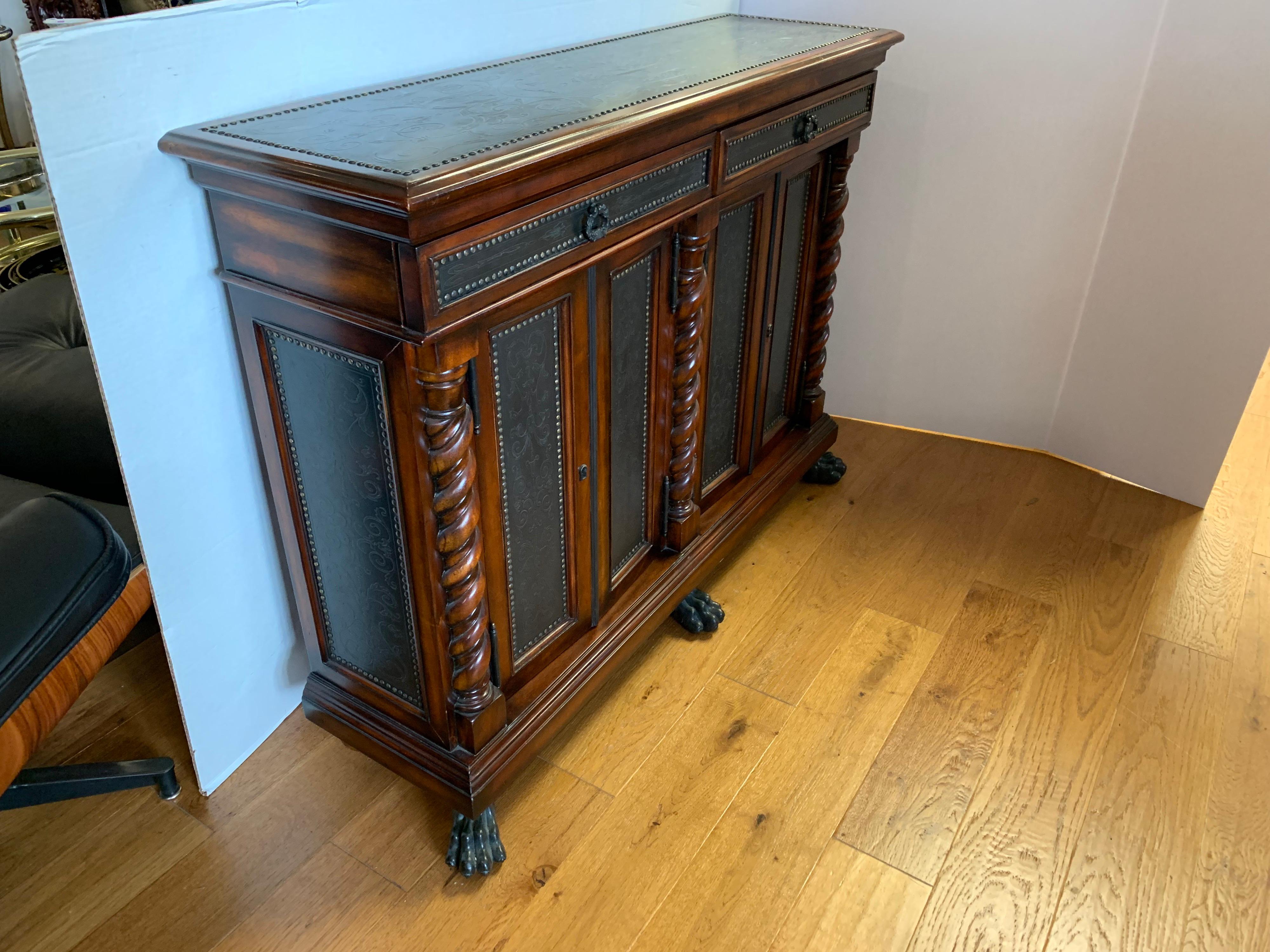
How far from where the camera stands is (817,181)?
211 centimetres

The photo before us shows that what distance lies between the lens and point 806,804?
1.65 m

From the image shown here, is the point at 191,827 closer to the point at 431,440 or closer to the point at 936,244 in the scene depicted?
the point at 431,440

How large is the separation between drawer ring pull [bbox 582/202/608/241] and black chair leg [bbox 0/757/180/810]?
1.11 meters

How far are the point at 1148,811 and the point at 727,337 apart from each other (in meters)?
1.14

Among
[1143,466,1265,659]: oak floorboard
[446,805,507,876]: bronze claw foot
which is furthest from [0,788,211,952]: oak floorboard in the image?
[1143,466,1265,659]: oak floorboard

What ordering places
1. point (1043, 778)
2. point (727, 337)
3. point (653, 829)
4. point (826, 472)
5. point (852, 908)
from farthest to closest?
point (826, 472)
point (727, 337)
point (1043, 778)
point (653, 829)
point (852, 908)

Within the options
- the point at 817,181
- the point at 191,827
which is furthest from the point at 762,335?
the point at 191,827

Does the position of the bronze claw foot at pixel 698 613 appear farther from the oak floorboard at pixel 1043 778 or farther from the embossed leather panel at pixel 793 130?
the embossed leather panel at pixel 793 130

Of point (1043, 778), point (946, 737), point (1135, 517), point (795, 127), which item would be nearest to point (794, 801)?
point (946, 737)

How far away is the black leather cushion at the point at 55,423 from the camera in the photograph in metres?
1.61

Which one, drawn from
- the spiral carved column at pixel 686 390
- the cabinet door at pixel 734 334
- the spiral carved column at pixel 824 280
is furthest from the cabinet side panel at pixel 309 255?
the spiral carved column at pixel 824 280

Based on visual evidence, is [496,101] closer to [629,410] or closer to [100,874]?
[629,410]

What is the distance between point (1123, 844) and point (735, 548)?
3.27ft

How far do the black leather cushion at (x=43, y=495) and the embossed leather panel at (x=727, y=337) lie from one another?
1048mm
